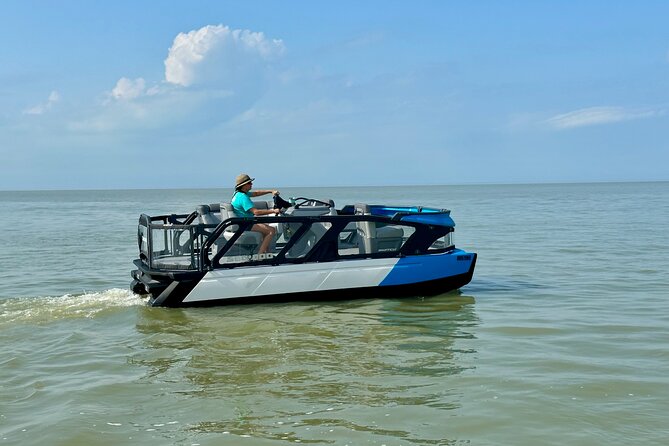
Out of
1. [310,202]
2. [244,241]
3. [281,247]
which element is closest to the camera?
[244,241]

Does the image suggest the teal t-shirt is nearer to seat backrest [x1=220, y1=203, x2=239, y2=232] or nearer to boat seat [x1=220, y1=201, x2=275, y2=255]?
seat backrest [x1=220, y1=203, x2=239, y2=232]

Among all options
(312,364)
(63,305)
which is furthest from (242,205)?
(312,364)

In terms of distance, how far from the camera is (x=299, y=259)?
1133 centimetres

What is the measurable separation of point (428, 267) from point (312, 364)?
14.8ft

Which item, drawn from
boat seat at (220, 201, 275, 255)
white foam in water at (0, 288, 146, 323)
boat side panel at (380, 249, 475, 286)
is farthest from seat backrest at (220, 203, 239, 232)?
boat side panel at (380, 249, 475, 286)

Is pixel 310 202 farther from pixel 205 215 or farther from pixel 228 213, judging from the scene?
pixel 205 215

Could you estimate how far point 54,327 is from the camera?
401 inches

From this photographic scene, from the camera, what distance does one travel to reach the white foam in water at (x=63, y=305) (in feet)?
35.9

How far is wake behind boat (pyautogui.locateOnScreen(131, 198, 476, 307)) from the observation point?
1108 centimetres

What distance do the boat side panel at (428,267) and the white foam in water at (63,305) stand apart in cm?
436

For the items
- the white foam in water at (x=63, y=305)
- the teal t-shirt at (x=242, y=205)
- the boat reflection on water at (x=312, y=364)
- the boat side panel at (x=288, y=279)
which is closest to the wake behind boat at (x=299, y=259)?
the boat side panel at (x=288, y=279)

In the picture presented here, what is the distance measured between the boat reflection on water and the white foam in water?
3.42 feet

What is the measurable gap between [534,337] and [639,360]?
1505mm

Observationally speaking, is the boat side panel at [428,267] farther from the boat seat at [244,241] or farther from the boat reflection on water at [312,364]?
the boat seat at [244,241]
